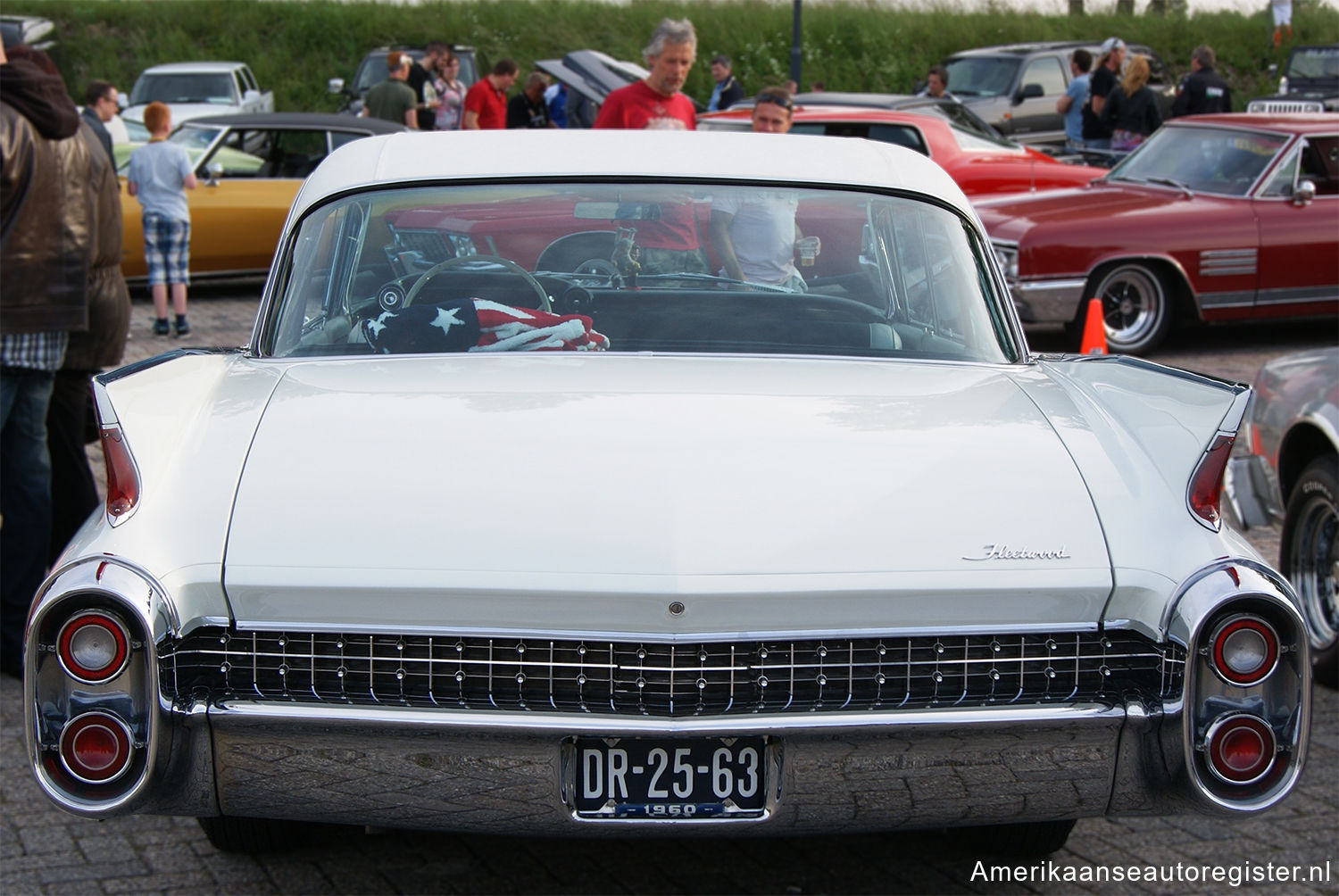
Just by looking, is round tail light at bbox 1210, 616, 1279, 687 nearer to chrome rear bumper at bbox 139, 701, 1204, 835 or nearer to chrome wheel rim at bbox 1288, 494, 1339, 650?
chrome rear bumper at bbox 139, 701, 1204, 835

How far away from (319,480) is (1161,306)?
8749 millimetres

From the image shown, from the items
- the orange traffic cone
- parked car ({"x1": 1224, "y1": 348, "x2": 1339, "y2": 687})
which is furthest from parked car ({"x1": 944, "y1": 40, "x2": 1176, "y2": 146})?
parked car ({"x1": 1224, "y1": 348, "x2": 1339, "y2": 687})

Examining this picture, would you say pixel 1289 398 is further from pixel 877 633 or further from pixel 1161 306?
pixel 1161 306

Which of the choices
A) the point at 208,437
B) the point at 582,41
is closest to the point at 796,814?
the point at 208,437

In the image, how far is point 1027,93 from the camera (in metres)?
22.5

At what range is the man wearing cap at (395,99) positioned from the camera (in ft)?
54.3

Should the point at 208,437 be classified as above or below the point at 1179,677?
above

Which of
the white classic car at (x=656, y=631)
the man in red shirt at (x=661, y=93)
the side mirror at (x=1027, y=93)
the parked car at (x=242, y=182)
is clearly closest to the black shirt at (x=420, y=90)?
the parked car at (x=242, y=182)

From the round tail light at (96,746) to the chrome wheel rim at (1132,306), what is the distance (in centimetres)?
884

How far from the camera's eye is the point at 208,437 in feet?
9.77

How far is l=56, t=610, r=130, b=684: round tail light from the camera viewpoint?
2641 mm

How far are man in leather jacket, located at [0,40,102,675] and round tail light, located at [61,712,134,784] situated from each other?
212 centimetres

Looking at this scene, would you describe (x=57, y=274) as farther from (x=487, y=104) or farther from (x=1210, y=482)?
(x=487, y=104)

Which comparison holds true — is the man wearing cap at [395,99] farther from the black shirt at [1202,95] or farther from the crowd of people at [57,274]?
the crowd of people at [57,274]
